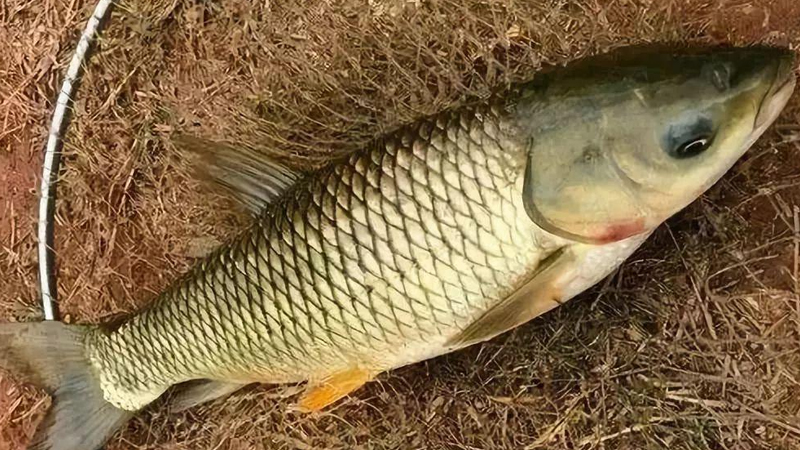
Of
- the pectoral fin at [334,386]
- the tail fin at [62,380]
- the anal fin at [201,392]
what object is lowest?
the pectoral fin at [334,386]

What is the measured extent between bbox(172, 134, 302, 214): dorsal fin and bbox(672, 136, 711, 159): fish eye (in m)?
0.79

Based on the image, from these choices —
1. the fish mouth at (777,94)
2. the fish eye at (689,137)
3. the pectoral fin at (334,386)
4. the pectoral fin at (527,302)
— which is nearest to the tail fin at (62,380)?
the pectoral fin at (334,386)

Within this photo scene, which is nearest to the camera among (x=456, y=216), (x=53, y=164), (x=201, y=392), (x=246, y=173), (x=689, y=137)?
(x=689, y=137)

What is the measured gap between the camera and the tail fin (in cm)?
218

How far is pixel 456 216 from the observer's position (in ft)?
5.43

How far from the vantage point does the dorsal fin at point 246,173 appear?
194 cm

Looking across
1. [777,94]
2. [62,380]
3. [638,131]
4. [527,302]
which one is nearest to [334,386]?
[527,302]

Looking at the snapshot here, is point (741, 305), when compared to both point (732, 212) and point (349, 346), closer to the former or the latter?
point (732, 212)

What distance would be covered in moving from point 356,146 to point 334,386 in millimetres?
621

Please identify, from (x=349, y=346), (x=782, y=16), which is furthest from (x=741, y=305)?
(x=349, y=346)

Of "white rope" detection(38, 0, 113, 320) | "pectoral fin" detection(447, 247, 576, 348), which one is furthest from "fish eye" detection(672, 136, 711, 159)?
"white rope" detection(38, 0, 113, 320)

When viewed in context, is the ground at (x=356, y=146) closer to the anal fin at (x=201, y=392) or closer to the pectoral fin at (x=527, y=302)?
the anal fin at (x=201, y=392)

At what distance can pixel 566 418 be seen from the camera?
2139 millimetres

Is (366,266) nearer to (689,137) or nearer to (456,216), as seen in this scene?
(456,216)
